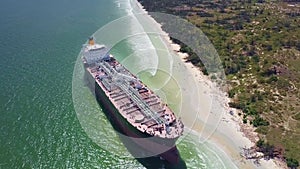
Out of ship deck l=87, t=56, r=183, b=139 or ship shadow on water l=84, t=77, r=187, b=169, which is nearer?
ship shadow on water l=84, t=77, r=187, b=169

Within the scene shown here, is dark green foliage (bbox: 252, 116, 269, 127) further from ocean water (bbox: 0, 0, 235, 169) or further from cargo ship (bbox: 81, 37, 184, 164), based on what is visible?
cargo ship (bbox: 81, 37, 184, 164)

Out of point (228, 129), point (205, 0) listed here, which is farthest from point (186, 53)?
point (205, 0)

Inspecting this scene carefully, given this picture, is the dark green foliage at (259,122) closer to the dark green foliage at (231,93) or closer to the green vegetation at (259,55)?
the green vegetation at (259,55)

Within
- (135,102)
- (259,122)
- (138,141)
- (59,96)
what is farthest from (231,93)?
(59,96)

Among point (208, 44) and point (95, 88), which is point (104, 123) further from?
point (208, 44)

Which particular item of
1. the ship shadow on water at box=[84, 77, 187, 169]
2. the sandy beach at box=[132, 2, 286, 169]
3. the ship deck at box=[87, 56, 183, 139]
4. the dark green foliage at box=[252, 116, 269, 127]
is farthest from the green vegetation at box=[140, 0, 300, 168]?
the ship shadow on water at box=[84, 77, 187, 169]

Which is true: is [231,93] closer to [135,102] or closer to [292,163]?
[292,163]

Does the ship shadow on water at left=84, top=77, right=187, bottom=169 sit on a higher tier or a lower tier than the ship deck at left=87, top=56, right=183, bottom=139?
lower
